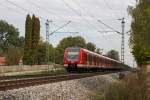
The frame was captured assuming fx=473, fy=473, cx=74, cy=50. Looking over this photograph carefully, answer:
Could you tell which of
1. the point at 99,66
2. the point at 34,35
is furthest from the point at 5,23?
the point at 99,66

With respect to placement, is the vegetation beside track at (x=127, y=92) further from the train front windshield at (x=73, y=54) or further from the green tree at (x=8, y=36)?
the green tree at (x=8, y=36)

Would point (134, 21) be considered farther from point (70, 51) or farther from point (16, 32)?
point (16, 32)

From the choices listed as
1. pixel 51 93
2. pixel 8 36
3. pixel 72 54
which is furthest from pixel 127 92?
pixel 8 36

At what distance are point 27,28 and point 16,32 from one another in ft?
154

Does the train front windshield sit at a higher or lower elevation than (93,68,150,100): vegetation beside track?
higher

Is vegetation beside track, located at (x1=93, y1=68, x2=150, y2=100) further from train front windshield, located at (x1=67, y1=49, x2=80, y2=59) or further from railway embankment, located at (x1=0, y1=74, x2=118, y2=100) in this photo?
train front windshield, located at (x1=67, y1=49, x2=80, y2=59)

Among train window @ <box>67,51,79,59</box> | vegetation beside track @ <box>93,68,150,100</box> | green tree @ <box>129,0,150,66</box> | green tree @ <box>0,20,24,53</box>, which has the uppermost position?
green tree @ <box>0,20,24,53</box>

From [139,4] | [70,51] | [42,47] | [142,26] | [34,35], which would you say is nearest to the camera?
[142,26]

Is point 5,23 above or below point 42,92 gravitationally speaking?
above

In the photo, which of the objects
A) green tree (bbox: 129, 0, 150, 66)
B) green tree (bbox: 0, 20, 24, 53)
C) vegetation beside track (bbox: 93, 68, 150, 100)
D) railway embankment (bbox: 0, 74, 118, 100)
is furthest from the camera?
green tree (bbox: 0, 20, 24, 53)

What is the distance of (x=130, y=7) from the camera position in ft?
147

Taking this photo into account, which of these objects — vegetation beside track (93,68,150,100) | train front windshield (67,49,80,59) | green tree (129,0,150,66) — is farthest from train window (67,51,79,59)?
vegetation beside track (93,68,150,100)

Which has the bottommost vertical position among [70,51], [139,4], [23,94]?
[23,94]

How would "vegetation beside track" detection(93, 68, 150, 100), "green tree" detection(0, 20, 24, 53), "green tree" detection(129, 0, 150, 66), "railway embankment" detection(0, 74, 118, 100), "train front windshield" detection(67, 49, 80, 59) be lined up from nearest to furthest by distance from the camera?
"railway embankment" detection(0, 74, 118, 100) < "vegetation beside track" detection(93, 68, 150, 100) < "green tree" detection(129, 0, 150, 66) < "train front windshield" detection(67, 49, 80, 59) < "green tree" detection(0, 20, 24, 53)
